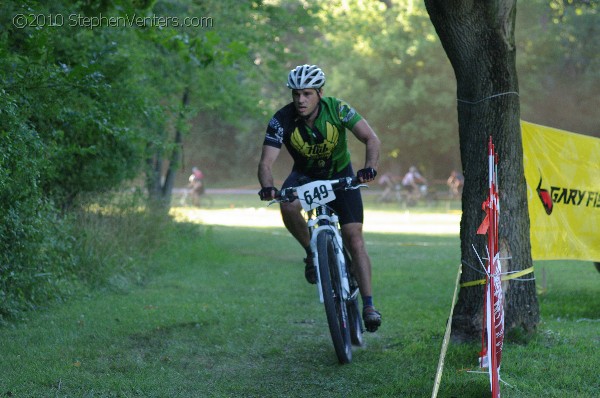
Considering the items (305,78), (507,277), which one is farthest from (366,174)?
(507,277)

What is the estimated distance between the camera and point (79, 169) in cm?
A: 1283

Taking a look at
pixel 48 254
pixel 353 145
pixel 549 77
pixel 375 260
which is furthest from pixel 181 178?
pixel 48 254

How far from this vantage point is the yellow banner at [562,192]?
9367 millimetres

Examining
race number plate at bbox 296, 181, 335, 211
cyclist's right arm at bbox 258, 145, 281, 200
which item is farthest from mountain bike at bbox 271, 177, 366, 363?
cyclist's right arm at bbox 258, 145, 281, 200

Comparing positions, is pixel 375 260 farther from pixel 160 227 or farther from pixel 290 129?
pixel 290 129

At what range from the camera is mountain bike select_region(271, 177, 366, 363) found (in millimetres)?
7125

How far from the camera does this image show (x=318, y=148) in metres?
7.64

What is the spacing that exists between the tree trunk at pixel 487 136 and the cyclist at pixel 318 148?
0.83 metres

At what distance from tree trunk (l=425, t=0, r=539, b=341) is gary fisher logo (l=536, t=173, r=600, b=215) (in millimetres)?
1665

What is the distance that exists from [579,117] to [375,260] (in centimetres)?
4356

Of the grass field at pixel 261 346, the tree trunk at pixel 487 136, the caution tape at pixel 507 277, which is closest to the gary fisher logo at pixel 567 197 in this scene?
the grass field at pixel 261 346

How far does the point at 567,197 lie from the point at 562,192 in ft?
0.36

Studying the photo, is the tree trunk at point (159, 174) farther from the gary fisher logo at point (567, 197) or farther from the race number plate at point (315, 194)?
the race number plate at point (315, 194)

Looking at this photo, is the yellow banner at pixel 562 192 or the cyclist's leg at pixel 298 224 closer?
the cyclist's leg at pixel 298 224
